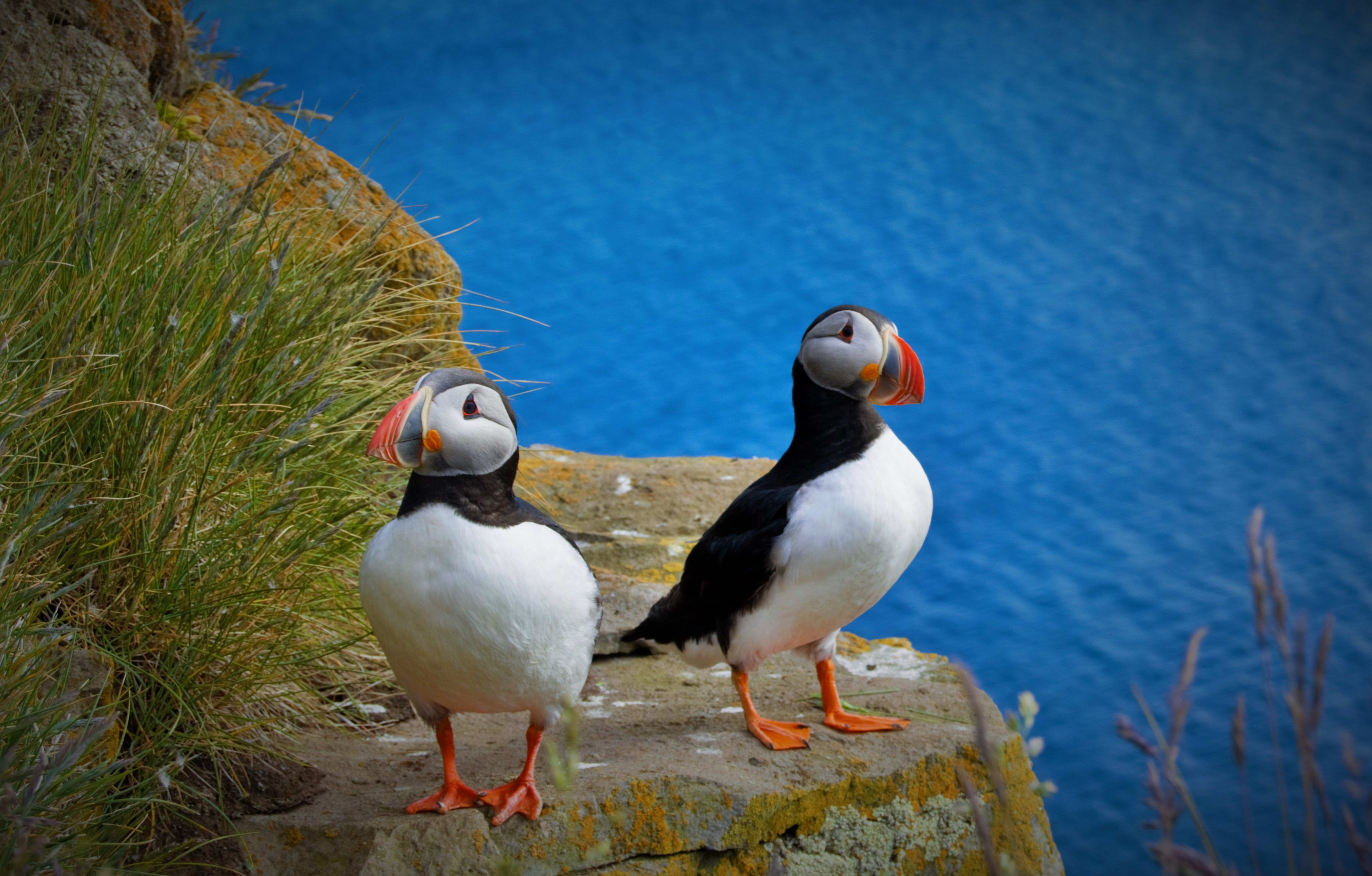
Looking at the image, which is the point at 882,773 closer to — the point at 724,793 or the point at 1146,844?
the point at 724,793

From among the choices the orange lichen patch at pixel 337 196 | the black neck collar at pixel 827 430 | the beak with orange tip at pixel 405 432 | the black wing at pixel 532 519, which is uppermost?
the orange lichen patch at pixel 337 196

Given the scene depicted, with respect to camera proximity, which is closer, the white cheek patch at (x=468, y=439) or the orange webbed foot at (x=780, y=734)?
the white cheek patch at (x=468, y=439)

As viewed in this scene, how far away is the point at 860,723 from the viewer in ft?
7.78

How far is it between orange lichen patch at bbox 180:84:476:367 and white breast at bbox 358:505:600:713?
1377 millimetres

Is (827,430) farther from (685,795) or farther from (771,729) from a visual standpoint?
(685,795)

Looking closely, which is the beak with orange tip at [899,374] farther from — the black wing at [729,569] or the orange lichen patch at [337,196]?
the orange lichen patch at [337,196]

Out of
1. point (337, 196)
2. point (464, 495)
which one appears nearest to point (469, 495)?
point (464, 495)

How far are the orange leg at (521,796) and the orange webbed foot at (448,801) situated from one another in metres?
0.02

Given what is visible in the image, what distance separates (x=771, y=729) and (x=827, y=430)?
0.69 m

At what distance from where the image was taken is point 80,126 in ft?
10.3

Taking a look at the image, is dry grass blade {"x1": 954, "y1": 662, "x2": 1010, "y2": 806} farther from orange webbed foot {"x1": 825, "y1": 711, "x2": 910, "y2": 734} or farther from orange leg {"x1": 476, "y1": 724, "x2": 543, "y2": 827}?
orange webbed foot {"x1": 825, "y1": 711, "x2": 910, "y2": 734}

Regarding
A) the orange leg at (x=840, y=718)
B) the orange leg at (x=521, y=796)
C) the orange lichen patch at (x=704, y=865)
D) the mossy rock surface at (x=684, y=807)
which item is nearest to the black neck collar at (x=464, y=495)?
the orange leg at (x=521, y=796)

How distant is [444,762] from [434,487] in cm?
59

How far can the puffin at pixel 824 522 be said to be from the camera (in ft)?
7.17
